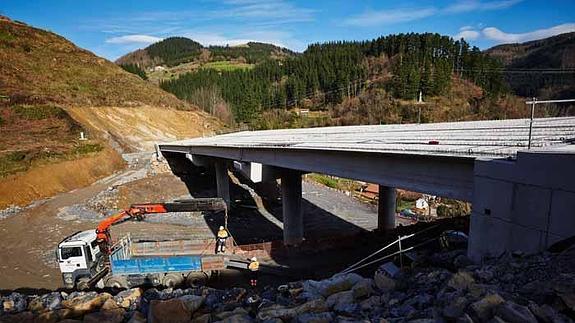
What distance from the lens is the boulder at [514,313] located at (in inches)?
160

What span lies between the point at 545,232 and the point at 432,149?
13.8 ft

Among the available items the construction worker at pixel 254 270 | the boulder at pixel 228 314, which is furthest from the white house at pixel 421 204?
the boulder at pixel 228 314

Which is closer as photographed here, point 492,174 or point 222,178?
point 492,174

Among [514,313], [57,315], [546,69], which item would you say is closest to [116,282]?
[57,315]

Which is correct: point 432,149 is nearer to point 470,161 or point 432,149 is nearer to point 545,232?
point 470,161

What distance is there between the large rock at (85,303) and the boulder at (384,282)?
629 cm

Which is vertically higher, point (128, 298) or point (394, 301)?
point (394, 301)

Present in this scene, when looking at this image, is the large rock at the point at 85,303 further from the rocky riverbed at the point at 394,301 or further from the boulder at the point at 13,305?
the boulder at the point at 13,305

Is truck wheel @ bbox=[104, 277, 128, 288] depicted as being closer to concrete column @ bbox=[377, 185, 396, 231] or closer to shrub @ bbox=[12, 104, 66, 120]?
concrete column @ bbox=[377, 185, 396, 231]

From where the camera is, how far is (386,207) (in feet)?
82.6

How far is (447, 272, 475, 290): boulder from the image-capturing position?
17.9ft

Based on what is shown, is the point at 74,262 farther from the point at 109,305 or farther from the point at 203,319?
the point at 203,319

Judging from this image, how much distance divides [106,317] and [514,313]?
7.18 meters

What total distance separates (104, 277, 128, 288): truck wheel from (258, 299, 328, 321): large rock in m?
11.3
